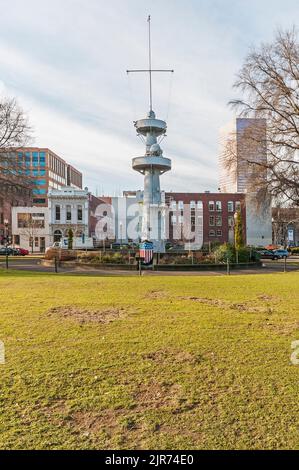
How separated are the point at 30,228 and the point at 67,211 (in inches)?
281

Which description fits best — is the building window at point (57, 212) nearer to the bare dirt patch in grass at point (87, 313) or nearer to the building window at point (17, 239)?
the building window at point (17, 239)

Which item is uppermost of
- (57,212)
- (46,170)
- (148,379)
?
(46,170)

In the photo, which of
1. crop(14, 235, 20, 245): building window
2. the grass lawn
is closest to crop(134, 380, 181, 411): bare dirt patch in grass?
the grass lawn

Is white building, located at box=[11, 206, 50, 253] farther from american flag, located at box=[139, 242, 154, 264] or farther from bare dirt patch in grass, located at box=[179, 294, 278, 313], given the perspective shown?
bare dirt patch in grass, located at box=[179, 294, 278, 313]

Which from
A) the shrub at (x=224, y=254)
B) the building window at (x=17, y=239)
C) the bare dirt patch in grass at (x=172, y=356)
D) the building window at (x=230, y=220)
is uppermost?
the building window at (x=230, y=220)

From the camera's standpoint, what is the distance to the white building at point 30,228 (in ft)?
225

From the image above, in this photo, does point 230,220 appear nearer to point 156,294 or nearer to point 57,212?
point 57,212

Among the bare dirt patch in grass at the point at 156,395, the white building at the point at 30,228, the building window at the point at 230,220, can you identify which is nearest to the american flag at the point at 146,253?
the bare dirt patch in grass at the point at 156,395

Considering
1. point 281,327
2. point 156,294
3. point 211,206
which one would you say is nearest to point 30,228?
point 211,206

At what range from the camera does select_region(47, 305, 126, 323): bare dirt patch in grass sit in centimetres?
778

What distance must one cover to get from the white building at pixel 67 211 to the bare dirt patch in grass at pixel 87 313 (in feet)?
197

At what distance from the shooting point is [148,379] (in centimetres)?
465

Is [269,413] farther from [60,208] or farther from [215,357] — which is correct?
[60,208]
